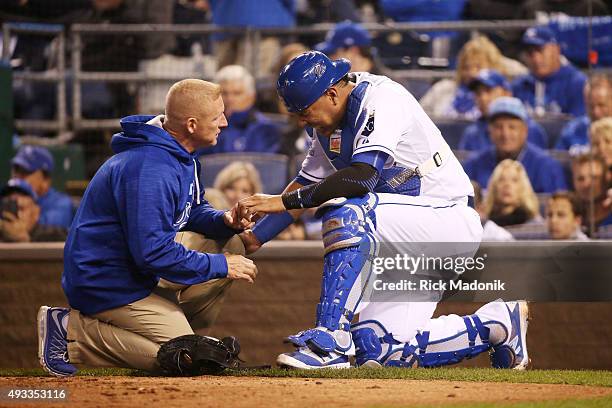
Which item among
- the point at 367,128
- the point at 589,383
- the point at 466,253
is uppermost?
the point at 367,128

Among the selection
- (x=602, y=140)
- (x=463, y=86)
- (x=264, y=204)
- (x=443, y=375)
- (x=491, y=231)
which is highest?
(x=463, y=86)

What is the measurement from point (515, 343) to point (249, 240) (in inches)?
53.4

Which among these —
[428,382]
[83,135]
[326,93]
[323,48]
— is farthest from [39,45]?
[428,382]

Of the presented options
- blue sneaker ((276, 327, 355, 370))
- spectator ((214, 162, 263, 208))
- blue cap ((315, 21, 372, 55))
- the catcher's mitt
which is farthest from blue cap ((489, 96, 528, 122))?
the catcher's mitt

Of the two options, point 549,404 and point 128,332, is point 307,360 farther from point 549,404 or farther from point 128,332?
point 549,404

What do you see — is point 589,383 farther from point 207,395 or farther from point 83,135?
point 83,135

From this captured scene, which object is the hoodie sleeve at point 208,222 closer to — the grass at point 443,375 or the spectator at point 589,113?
the grass at point 443,375

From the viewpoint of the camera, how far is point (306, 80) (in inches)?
192

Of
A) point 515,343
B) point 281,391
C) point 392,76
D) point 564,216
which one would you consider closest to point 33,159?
point 392,76

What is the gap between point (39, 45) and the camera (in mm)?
8641

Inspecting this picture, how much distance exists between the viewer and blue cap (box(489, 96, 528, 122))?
8.16m

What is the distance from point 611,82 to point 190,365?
468 cm

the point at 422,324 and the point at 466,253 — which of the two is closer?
the point at 422,324

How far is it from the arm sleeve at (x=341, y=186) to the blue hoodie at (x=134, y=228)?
0.46 m
